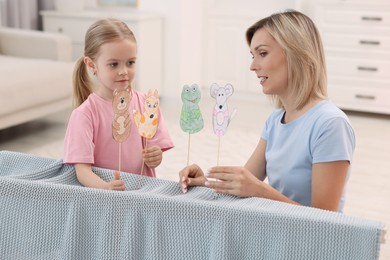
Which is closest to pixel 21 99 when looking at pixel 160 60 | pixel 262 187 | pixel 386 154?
pixel 160 60

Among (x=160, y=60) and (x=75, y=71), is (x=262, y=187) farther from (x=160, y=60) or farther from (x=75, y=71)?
(x=160, y=60)

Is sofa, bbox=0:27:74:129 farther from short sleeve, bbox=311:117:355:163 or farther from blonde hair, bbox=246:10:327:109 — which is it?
short sleeve, bbox=311:117:355:163

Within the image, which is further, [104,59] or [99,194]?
[104,59]

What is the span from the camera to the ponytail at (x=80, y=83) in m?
1.92

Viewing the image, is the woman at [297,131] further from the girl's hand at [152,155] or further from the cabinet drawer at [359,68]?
the cabinet drawer at [359,68]

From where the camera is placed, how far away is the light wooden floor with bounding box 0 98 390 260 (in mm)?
3014

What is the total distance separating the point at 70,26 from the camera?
4.94 metres

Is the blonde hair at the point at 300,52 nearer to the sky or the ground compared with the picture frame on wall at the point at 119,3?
nearer to the ground

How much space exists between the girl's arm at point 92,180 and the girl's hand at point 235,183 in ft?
0.74

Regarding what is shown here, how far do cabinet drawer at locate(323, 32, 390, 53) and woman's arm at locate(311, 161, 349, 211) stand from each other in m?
3.41

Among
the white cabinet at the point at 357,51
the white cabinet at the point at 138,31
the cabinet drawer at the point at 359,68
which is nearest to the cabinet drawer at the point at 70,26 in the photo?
the white cabinet at the point at 138,31

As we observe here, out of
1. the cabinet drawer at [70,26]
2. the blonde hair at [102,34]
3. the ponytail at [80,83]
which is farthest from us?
the cabinet drawer at [70,26]

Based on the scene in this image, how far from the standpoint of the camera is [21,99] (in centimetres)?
362

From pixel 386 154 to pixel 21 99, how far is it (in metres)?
2.22
